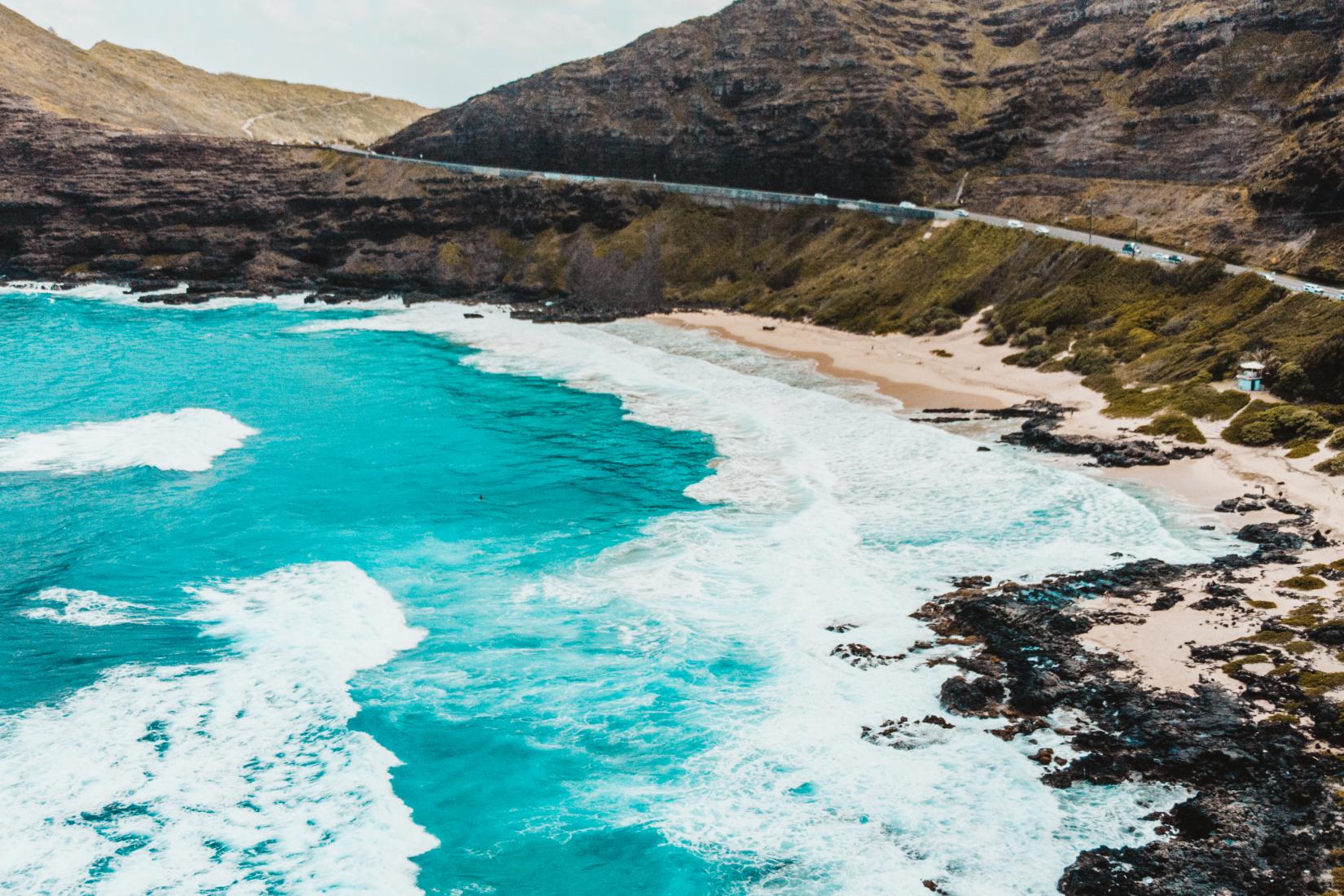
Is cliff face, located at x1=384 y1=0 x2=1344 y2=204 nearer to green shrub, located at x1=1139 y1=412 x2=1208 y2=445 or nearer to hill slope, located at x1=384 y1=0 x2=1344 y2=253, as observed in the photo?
hill slope, located at x1=384 y1=0 x2=1344 y2=253

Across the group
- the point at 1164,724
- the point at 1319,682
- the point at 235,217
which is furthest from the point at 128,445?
the point at 235,217

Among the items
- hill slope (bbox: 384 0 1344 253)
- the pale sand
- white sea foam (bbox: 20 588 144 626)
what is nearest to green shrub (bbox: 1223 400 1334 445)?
the pale sand

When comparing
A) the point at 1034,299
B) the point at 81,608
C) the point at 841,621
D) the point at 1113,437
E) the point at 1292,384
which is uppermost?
the point at 1034,299

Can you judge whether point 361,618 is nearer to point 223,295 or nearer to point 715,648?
point 715,648

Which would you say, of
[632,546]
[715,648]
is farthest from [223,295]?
[715,648]

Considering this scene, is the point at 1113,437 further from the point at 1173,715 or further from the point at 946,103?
the point at 946,103

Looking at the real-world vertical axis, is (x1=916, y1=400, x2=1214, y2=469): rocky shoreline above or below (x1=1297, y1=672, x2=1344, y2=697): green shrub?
above
